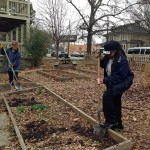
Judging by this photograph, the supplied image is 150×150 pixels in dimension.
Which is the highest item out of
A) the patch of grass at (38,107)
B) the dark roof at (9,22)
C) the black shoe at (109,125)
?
the dark roof at (9,22)

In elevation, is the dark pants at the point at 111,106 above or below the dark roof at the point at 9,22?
below

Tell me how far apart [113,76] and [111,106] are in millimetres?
559

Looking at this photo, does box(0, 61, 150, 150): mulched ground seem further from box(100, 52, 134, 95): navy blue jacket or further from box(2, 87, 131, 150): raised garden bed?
box(100, 52, 134, 95): navy blue jacket

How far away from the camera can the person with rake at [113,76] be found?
4.77 meters

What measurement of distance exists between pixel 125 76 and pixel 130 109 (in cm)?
219

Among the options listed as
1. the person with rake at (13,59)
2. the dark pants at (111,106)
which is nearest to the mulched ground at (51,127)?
the dark pants at (111,106)

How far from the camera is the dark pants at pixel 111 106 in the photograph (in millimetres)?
4914

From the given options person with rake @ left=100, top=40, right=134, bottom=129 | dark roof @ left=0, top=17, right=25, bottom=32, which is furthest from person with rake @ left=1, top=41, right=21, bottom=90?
dark roof @ left=0, top=17, right=25, bottom=32

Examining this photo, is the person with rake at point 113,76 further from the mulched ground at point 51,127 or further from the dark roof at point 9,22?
the dark roof at point 9,22

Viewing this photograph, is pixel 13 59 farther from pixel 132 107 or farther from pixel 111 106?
pixel 111 106

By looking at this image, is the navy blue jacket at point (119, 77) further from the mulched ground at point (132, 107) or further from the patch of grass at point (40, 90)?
the patch of grass at point (40, 90)

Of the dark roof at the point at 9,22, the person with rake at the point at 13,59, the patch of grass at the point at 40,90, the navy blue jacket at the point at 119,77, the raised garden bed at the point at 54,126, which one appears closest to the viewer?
the raised garden bed at the point at 54,126

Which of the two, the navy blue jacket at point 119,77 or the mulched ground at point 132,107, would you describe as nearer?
the navy blue jacket at point 119,77

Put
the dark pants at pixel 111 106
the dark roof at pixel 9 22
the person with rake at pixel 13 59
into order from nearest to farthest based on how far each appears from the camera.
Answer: the dark pants at pixel 111 106
the person with rake at pixel 13 59
the dark roof at pixel 9 22
